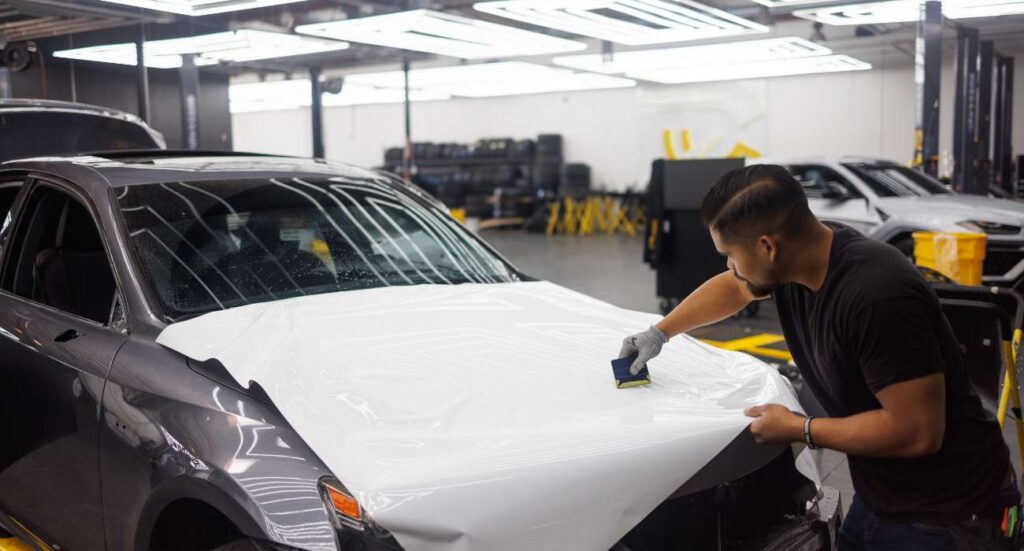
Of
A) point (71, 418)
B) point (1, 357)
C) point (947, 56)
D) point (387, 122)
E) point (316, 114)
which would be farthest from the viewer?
point (387, 122)

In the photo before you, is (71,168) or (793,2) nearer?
(71,168)

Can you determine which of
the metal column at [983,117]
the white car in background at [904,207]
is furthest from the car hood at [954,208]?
the metal column at [983,117]

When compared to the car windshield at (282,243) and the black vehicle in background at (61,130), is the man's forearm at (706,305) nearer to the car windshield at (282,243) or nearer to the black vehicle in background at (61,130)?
the car windshield at (282,243)

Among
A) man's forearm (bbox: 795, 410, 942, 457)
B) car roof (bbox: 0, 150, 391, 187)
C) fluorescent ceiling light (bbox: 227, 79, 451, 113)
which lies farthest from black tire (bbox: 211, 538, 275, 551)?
fluorescent ceiling light (bbox: 227, 79, 451, 113)

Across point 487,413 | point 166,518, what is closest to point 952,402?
point 487,413

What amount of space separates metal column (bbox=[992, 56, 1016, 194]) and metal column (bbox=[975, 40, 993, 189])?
1.34 m

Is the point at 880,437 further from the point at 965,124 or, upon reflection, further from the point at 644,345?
the point at 965,124

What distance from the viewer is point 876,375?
1705mm

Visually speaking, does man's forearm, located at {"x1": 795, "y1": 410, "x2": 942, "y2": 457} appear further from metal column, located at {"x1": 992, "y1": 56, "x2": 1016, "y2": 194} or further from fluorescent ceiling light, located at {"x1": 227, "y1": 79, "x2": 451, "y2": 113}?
metal column, located at {"x1": 992, "y1": 56, "x2": 1016, "y2": 194}

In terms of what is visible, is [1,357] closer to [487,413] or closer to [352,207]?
[352,207]

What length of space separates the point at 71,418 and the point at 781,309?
6.35 ft

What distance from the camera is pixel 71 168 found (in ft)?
9.86

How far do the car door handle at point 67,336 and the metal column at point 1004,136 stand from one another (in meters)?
15.5

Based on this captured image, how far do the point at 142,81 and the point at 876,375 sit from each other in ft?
28.9
